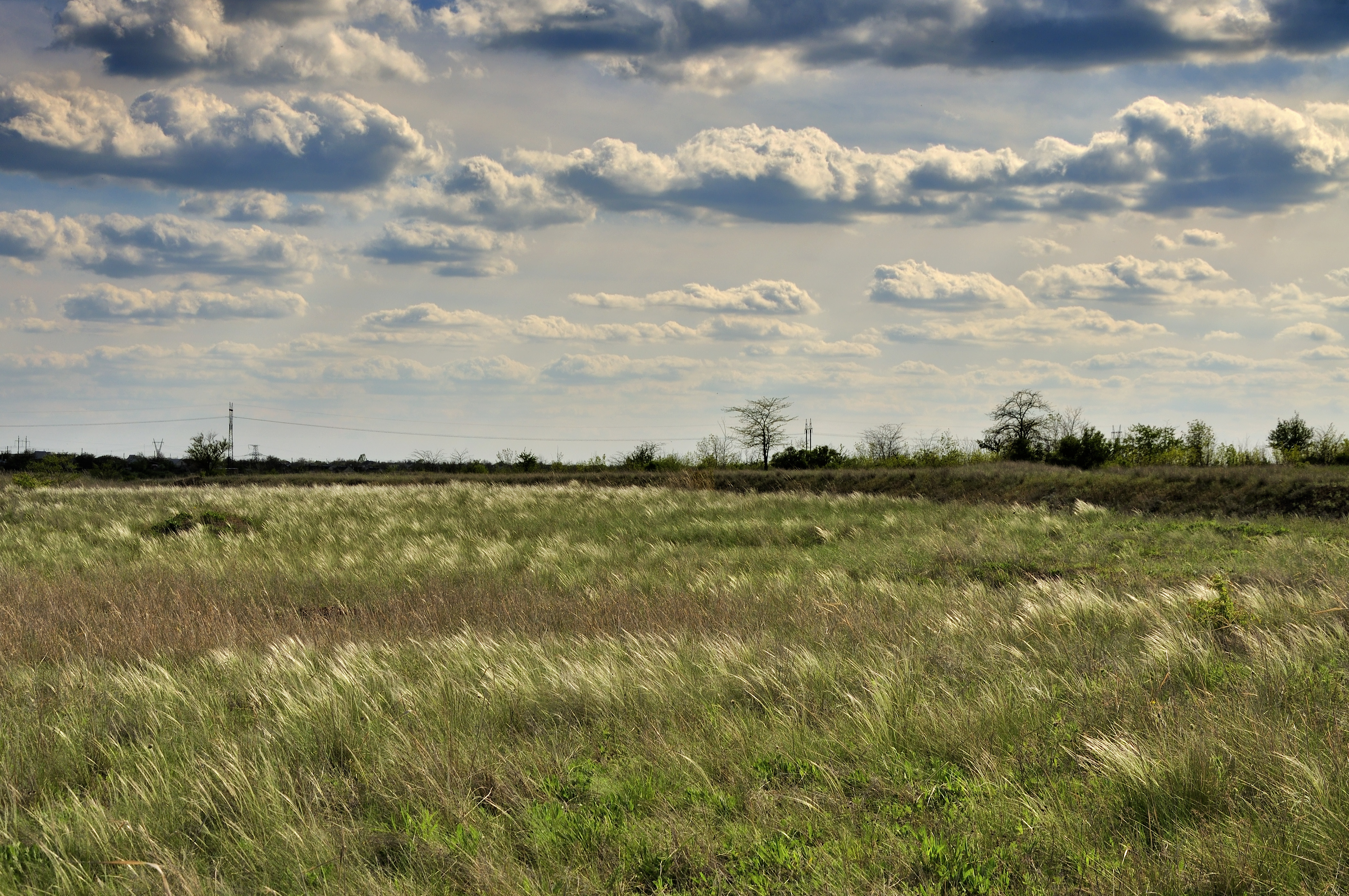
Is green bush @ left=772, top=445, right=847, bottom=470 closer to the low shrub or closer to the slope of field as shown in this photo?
the slope of field

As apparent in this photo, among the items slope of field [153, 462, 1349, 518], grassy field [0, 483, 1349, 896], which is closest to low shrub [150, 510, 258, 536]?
grassy field [0, 483, 1349, 896]

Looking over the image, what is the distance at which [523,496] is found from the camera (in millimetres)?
29094

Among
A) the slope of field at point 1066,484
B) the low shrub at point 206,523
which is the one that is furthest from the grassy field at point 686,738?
the slope of field at point 1066,484

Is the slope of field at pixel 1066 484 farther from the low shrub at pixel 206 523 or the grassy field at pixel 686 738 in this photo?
the low shrub at pixel 206 523

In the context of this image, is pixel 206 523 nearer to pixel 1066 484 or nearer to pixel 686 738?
pixel 686 738

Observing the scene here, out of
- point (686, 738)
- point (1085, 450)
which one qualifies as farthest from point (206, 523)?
point (1085, 450)

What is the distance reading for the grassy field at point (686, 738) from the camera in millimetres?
3334

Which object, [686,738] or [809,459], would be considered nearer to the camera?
[686,738]

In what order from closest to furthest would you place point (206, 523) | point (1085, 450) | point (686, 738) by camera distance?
point (686, 738) → point (206, 523) → point (1085, 450)

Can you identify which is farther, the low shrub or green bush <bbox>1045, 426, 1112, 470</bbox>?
green bush <bbox>1045, 426, 1112, 470</bbox>

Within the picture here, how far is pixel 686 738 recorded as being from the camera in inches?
181

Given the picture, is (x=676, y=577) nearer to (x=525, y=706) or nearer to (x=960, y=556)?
(x=960, y=556)

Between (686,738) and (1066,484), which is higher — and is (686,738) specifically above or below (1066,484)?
below

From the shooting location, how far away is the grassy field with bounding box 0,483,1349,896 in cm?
333
